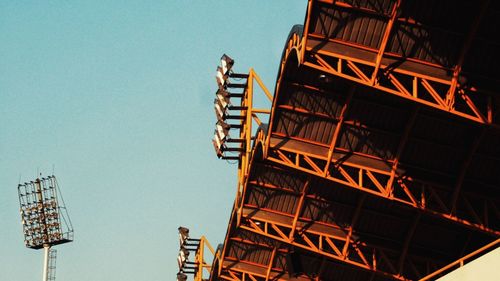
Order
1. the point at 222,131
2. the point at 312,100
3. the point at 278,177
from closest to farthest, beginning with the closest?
the point at 312,100 → the point at 278,177 → the point at 222,131

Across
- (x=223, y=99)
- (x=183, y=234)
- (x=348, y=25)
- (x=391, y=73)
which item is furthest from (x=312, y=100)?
(x=183, y=234)

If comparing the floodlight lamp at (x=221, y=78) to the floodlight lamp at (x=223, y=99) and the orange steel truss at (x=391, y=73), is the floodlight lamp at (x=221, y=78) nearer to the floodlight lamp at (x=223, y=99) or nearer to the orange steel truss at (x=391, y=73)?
the floodlight lamp at (x=223, y=99)

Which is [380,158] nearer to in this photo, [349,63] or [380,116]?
[380,116]

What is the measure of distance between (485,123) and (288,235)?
18.9 m

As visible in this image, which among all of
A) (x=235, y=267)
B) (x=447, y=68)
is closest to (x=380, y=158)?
(x=447, y=68)

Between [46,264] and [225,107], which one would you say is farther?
[46,264]

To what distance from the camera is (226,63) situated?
52.6 meters

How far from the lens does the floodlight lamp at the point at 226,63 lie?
172 ft

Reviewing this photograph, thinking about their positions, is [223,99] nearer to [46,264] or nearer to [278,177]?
[278,177]

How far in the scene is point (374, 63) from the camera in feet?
121

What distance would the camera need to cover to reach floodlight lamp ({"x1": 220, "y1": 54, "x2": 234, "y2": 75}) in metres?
52.4

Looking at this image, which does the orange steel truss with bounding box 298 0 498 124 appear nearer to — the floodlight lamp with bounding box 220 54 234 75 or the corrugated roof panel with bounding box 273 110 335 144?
the corrugated roof panel with bounding box 273 110 335 144

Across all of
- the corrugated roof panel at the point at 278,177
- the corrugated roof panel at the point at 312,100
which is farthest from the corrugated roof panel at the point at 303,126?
the corrugated roof panel at the point at 278,177

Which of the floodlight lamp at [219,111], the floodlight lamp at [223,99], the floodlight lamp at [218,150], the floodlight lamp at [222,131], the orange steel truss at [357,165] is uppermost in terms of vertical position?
the floodlight lamp at [223,99]
